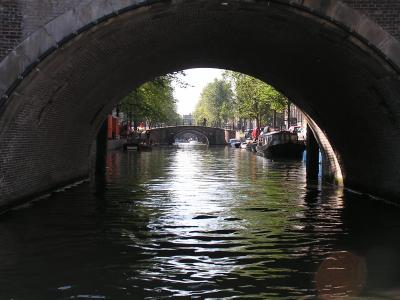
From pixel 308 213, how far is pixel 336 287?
254 inches

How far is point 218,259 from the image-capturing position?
27.4ft

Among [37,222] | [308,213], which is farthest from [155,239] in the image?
[308,213]

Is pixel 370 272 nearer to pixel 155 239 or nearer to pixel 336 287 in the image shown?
pixel 336 287

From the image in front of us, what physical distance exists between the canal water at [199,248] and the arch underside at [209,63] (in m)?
1.28

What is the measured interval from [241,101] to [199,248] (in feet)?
201

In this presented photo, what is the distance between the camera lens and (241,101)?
69.6 m

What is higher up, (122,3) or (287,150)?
(122,3)

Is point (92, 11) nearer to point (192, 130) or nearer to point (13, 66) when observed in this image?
point (13, 66)

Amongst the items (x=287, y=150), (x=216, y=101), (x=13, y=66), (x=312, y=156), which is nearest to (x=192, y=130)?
(x=216, y=101)

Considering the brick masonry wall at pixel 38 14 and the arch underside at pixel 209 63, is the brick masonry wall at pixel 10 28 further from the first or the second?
the arch underside at pixel 209 63

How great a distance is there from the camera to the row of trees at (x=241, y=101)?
5031 centimetres

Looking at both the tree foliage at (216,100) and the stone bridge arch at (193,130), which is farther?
the tree foliage at (216,100)

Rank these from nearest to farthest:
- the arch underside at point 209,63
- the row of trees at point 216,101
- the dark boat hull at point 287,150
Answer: the arch underside at point 209,63 → the row of trees at point 216,101 → the dark boat hull at point 287,150

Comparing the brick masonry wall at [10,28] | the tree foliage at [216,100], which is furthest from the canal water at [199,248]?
the tree foliage at [216,100]
